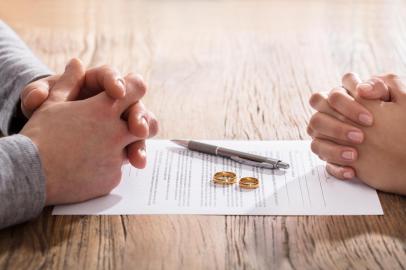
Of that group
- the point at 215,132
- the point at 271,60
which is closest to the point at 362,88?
the point at 215,132

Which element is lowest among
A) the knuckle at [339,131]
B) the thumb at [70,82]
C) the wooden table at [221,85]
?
the wooden table at [221,85]

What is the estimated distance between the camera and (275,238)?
984 millimetres

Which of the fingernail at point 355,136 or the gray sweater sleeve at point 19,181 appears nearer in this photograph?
the gray sweater sleeve at point 19,181

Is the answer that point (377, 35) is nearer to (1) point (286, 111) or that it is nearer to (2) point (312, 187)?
(1) point (286, 111)

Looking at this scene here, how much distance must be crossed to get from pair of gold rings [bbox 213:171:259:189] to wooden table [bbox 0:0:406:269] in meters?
0.09

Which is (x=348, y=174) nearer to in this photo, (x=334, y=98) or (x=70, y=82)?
(x=334, y=98)

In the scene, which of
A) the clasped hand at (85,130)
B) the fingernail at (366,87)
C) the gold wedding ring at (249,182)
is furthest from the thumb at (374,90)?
the clasped hand at (85,130)

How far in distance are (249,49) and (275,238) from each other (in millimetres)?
879

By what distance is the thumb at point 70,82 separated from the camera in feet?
3.85

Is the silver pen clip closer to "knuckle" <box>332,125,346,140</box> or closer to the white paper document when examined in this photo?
the white paper document

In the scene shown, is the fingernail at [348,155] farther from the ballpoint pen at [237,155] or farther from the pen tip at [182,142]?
the pen tip at [182,142]

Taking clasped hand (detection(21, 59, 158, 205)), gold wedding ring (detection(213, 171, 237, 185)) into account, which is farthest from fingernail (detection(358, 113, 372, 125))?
clasped hand (detection(21, 59, 158, 205))

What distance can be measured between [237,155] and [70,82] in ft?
1.00

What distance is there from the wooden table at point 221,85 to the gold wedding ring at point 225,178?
0.32ft
